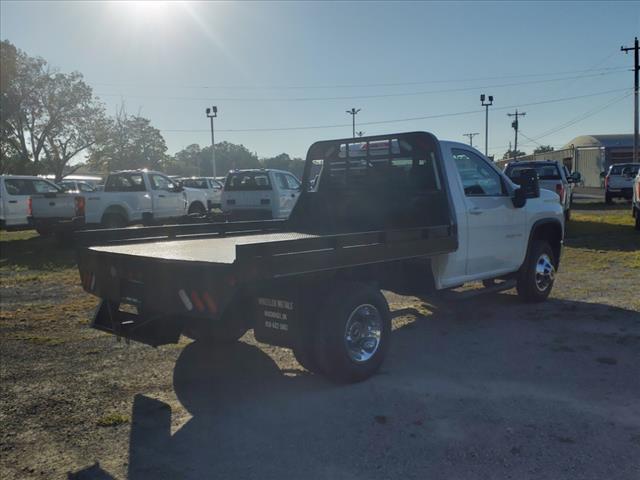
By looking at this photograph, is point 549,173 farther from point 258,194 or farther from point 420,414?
point 420,414

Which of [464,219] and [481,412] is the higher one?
[464,219]

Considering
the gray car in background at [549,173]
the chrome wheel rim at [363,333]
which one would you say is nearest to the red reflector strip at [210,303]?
the chrome wheel rim at [363,333]

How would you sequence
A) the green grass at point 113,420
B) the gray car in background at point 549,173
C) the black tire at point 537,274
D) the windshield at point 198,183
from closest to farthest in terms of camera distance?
the green grass at point 113,420 → the black tire at point 537,274 → the gray car in background at point 549,173 → the windshield at point 198,183

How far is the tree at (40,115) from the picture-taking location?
1492 inches

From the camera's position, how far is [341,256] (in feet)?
15.0

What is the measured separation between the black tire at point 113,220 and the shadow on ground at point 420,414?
1053 cm

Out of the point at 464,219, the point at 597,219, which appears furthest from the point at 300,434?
the point at 597,219

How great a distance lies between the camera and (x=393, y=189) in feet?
21.7

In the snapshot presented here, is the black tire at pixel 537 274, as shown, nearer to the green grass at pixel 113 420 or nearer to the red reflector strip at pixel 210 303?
the red reflector strip at pixel 210 303

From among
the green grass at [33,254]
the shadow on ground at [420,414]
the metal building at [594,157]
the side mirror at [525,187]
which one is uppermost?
the metal building at [594,157]

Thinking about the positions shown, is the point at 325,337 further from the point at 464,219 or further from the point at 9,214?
the point at 9,214

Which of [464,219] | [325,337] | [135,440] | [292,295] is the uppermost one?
[464,219]

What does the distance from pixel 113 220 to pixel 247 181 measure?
3838 mm

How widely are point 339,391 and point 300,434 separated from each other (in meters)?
0.83
